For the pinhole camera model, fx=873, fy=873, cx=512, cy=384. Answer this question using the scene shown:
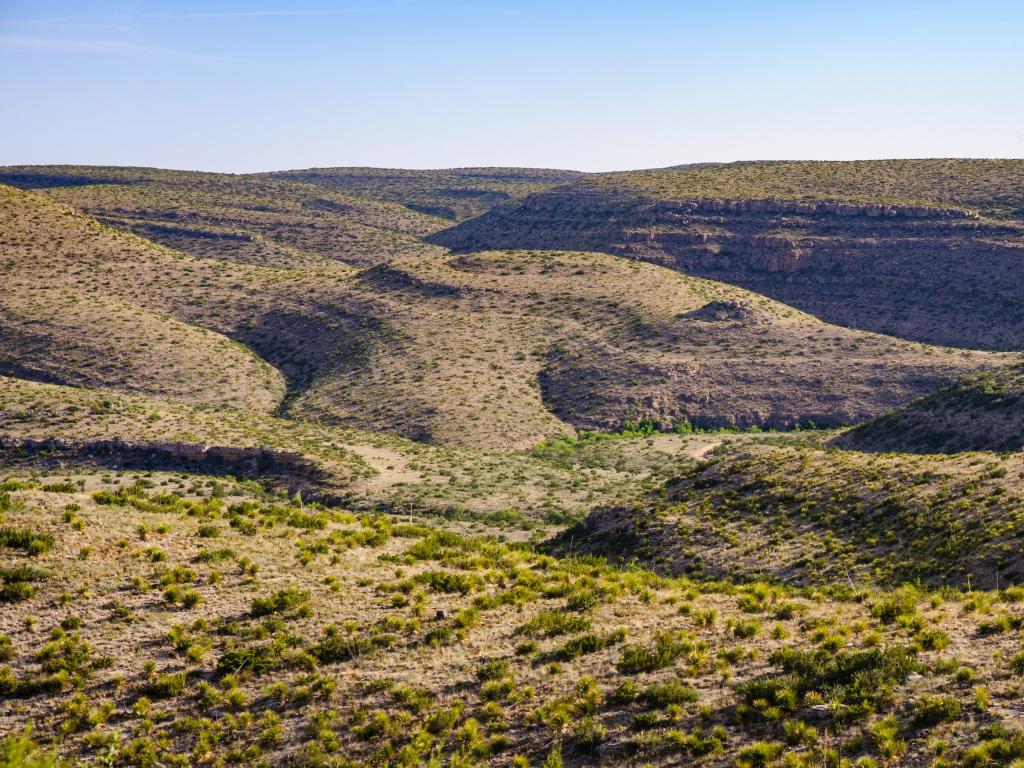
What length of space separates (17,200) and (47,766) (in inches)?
4037

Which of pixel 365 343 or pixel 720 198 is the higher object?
pixel 720 198

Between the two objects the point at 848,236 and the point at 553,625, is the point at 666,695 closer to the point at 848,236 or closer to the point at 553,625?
the point at 553,625

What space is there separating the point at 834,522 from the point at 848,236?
7480cm

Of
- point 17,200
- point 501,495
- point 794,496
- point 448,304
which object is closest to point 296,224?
point 17,200

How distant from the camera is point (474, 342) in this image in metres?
77.1

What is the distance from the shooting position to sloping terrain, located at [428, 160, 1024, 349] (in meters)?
87.6

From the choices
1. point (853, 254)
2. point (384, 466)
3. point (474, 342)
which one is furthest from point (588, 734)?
point (853, 254)

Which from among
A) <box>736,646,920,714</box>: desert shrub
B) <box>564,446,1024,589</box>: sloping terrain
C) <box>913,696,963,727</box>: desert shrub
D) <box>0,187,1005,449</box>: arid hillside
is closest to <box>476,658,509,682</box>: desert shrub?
<box>736,646,920,714</box>: desert shrub

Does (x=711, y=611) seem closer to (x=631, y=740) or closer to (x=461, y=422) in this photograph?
(x=631, y=740)

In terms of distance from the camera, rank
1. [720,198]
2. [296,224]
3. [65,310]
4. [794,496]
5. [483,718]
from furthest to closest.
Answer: [296,224] → [720,198] → [65,310] → [794,496] → [483,718]

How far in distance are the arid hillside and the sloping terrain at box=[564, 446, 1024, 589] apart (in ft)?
80.5

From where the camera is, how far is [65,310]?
7444 cm

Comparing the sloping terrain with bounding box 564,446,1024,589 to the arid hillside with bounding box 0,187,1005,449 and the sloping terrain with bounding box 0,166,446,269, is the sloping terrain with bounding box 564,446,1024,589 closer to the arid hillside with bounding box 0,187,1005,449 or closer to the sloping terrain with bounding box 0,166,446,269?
the arid hillside with bounding box 0,187,1005,449

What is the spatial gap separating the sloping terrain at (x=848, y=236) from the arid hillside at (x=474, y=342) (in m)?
10.1
